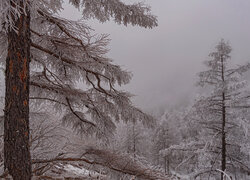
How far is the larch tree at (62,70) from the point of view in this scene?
2.53 meters

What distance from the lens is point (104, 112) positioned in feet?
11.6

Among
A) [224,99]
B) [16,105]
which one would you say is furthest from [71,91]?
[224,99]

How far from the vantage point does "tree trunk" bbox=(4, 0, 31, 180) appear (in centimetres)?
251

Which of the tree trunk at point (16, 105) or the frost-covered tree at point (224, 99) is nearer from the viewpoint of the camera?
the tree trunk at point (16, 105)

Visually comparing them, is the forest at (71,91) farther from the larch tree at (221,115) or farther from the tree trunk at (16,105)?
the larch tree at (221,115)

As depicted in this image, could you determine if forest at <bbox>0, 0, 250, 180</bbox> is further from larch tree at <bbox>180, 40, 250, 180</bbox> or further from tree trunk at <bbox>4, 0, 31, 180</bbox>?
larch tree at <bbox>180, 40, 250, 180</bbox>

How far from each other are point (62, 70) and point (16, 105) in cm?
108

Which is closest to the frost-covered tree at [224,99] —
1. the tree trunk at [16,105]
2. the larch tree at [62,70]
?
the larch tree at [62,70]

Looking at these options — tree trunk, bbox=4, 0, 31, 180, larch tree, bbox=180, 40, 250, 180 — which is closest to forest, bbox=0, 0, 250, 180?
tree trunk, bbox=4, 0, 31, 180

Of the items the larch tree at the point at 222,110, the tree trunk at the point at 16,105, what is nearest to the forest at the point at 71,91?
the tree trunk at the point at 16,105

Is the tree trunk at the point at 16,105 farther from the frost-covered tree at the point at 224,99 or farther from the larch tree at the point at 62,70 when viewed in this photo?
the frost-covered tree at the point at 224,99

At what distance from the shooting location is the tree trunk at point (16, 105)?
251 cm

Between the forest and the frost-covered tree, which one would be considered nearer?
the forest

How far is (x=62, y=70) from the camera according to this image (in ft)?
11.3
